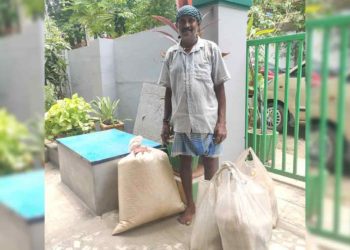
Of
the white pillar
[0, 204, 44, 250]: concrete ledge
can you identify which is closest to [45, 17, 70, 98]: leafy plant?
the white pillar

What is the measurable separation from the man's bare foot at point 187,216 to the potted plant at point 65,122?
52.5 inches

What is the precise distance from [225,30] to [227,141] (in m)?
0.84

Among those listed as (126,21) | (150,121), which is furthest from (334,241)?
(126,21)

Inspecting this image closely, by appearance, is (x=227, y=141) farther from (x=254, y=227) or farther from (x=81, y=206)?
(x=81, y=206)

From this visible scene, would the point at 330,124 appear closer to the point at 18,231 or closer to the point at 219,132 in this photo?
the point at 18,231

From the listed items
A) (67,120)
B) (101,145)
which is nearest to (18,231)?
(101,145)

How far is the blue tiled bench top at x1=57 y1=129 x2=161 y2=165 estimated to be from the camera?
202cm

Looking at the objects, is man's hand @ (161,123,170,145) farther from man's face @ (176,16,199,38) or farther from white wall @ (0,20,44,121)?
white wall @ (0,20,44,121)

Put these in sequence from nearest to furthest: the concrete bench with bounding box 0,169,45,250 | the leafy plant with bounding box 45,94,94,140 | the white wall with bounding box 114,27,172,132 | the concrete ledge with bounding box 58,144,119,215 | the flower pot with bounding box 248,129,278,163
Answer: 1. the concrete bench with bounding box 0,169,45,250
2. the concrete ledge with bounding box 58,144,119,215
3. the flower pot with bounding box 248,129,278,163
4. the leafy plant with bounding box 45,94,94,140
5. the white wall with bounding box 114,27,172,132

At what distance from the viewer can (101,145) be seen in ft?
7.49

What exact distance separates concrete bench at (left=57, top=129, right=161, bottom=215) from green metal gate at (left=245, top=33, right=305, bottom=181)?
0.89 m

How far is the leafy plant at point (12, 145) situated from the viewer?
28 centimetres

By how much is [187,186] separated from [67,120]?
1.49 metres

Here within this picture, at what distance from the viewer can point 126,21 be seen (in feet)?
17.2
